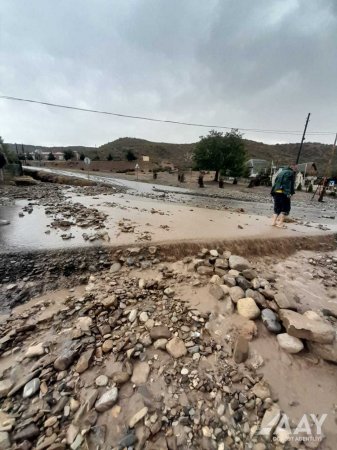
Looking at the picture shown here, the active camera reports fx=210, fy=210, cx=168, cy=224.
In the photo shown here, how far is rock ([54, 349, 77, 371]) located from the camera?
2.10 metres

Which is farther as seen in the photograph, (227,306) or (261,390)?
(227,306)

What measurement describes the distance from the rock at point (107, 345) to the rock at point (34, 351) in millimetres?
649

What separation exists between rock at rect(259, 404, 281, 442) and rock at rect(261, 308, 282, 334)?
83 centimetres

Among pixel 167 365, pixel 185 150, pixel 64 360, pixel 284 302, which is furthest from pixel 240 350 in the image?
pixel 185 150

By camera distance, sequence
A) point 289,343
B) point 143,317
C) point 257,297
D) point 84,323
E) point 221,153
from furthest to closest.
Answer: point 221,153, point 257,297, point 143,317, point 84,323, point 289,343

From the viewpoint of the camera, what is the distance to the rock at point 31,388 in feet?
6.20

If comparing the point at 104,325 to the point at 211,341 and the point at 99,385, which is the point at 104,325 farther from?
the point at 211,341

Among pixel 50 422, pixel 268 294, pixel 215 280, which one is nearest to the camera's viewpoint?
pixel 50 422

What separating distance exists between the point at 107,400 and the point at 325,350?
7.51ft

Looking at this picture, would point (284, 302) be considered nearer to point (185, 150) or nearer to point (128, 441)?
point (128, 441)

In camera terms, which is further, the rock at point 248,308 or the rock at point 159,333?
the rock at point 248,308

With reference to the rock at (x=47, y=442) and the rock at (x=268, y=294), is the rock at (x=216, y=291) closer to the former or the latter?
the rock at (x=268, y=294)

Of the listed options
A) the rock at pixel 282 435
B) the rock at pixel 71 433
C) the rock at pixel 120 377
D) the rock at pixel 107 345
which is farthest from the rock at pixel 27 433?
the rock at pixel 282 435

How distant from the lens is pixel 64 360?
2.12 metres
